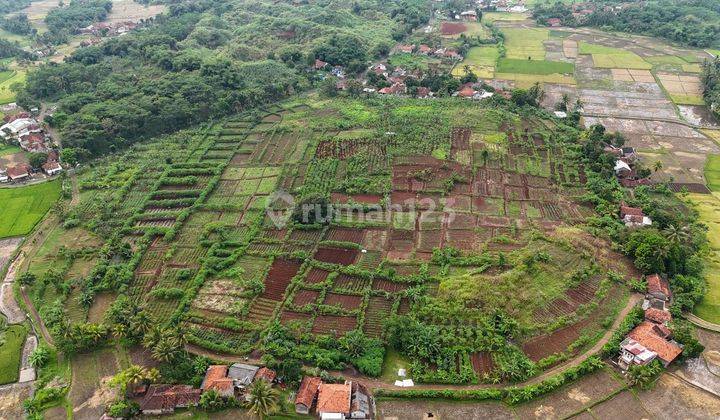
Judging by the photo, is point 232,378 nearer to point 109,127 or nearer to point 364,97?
point 109,127

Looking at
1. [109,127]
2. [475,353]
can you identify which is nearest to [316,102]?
[109,127]

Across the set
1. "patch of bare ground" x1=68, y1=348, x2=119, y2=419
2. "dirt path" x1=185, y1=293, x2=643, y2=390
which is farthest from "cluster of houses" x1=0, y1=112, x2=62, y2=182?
"dirt path" x1=185, y1=293, x2=643, y2=390

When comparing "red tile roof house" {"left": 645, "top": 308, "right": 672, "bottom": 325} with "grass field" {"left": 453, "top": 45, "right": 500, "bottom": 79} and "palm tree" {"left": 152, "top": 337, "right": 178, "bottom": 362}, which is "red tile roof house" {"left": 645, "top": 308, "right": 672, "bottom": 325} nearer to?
"palm tree" {"left": 152, "top": 337, "right": 178, "bottom": 362}

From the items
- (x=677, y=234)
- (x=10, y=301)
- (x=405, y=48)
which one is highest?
(x=677, y=234)

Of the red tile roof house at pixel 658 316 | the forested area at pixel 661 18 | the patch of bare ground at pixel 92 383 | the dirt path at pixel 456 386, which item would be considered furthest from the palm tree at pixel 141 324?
the forested area at pixel 661 18

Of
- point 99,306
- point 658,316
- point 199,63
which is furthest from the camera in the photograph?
point 199,63

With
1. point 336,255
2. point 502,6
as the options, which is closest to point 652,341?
point 336,255

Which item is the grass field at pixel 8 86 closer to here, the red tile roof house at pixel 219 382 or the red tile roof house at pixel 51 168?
the red tile roof house at pixel 51 168

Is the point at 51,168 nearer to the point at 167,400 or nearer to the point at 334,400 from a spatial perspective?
the point at 167,400
